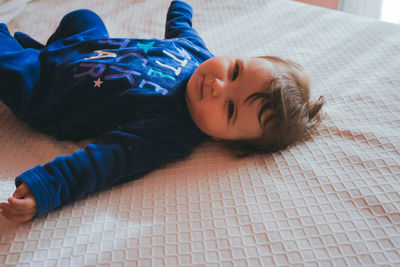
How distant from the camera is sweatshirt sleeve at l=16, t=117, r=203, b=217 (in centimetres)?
63

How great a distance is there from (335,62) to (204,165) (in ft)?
1.94

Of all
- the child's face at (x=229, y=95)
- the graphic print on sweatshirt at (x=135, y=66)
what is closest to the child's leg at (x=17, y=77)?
the graphic print on sweatshirt at (x=135, y=66)

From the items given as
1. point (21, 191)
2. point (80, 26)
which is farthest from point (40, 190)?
point (80, 26)

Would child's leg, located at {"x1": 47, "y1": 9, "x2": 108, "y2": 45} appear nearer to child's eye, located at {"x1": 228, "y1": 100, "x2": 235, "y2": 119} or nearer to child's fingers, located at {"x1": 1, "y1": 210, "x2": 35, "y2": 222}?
child's eye, located at {"x1": 228, "y1": 100, "x2": 235, "y2": 119}

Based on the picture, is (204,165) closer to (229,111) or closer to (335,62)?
(229,111)

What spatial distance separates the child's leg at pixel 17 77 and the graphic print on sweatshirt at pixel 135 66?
118 millimetres

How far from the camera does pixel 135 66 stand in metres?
0.86

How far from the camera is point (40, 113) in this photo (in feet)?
2.80

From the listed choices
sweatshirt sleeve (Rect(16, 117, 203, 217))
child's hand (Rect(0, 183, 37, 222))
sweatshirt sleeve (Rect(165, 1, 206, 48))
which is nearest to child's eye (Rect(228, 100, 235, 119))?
sweatshirt sleeve (Rect(16, 117, 203, 217))

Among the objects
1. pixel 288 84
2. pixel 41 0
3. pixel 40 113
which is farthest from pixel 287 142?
pixel 41 0

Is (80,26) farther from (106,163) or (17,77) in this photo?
(106,163)

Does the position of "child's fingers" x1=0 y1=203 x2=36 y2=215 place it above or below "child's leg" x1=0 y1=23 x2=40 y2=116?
below

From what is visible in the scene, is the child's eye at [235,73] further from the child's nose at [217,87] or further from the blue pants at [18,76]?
the blue pants at [18,76]

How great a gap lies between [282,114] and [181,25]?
543 mm
